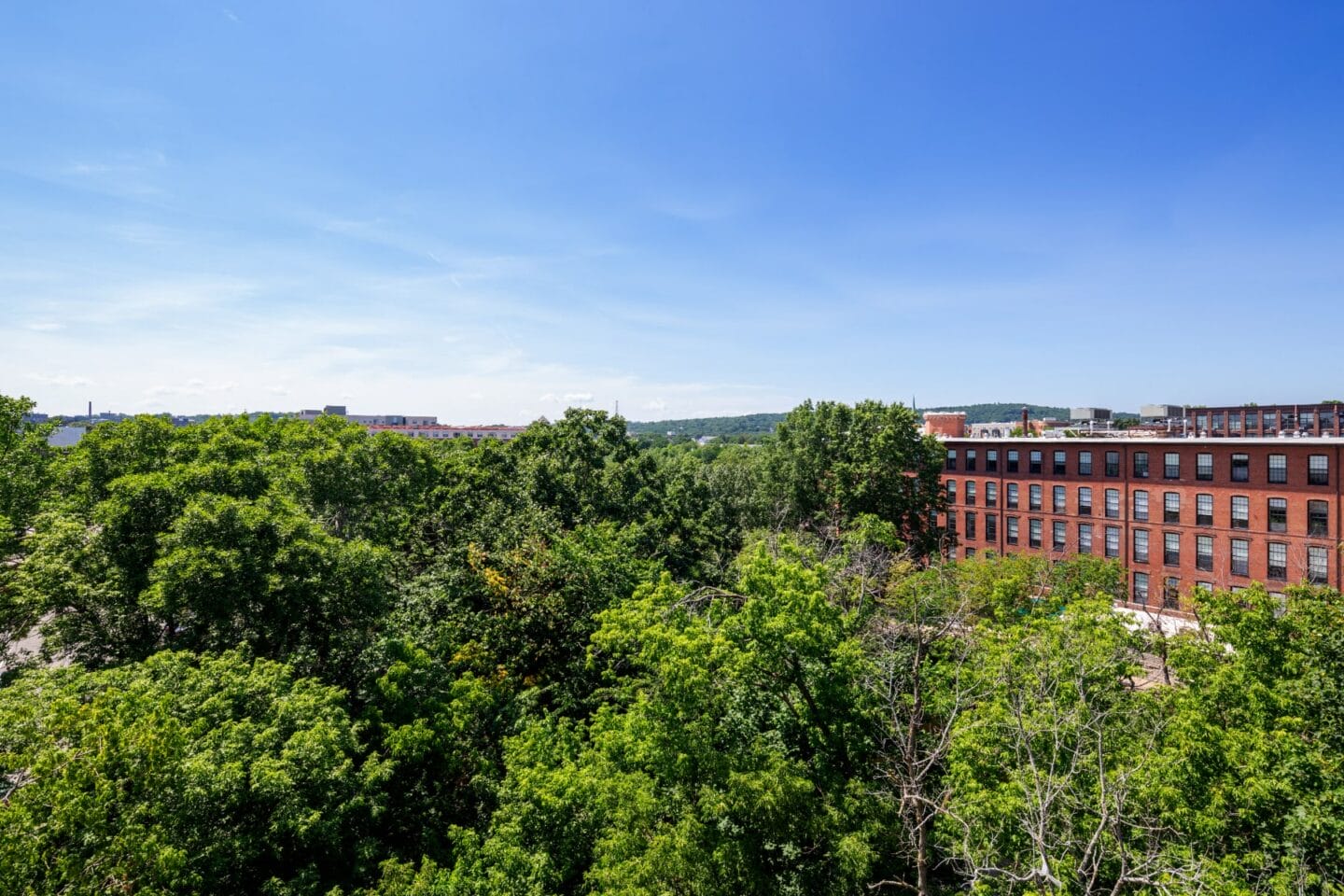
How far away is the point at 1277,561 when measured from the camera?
40.6 metres

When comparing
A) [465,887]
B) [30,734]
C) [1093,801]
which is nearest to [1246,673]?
[1093,801]

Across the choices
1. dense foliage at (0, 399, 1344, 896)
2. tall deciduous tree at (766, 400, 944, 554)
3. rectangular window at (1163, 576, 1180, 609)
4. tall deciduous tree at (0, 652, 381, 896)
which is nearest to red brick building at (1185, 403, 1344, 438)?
rectangular window at (1163, 576, 1180, 609)

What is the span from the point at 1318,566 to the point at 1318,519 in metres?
2.76

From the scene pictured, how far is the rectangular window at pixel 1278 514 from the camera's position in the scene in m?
40.0

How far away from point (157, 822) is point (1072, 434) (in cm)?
6441

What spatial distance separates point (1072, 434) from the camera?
189ft

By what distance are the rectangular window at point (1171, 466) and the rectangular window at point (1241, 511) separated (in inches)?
136

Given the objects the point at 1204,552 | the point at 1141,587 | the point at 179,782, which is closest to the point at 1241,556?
the point at 1204,552

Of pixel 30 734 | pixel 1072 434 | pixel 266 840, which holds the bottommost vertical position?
pixel 266 840

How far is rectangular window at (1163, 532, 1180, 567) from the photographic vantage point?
44.6m

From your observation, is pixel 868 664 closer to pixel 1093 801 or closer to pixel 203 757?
pixel 1093 801

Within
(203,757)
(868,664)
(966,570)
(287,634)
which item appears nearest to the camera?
(203,757)

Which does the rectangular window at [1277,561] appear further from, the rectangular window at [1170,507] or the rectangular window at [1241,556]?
the rectangular window at [1170,507]

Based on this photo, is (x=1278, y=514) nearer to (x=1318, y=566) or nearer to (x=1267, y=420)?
(x=1318, y=566)
